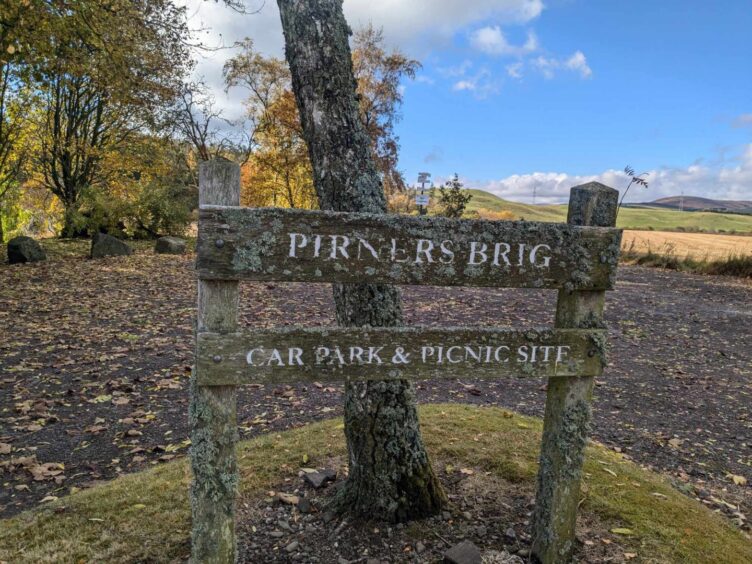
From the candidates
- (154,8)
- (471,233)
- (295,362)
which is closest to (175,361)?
(295,362)

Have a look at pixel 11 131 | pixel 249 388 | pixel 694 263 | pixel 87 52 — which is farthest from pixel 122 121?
pixel 694 263

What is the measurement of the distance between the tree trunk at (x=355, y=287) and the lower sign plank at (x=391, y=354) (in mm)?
780

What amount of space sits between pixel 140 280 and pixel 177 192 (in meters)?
12.7

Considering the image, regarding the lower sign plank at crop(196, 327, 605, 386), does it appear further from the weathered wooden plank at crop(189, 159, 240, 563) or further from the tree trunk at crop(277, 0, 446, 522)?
the tree trunk at crop(277, 0, 446, 522)


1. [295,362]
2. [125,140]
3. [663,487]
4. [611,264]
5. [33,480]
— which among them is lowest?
[33,480]

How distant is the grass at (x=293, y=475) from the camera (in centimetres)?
318

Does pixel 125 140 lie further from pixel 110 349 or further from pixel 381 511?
pixel 381 511

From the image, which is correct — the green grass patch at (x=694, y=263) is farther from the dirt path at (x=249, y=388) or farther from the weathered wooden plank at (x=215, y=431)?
the weathered wooden plank at (x=215, y=431)

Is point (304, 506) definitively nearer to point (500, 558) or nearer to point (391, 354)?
point (500, 558)

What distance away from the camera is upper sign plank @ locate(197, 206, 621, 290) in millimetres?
2328

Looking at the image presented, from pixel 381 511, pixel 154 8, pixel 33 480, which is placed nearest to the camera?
pixel 381 511

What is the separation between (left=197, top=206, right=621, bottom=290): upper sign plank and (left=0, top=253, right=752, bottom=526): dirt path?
336 cm

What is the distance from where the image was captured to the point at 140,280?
13.9 m

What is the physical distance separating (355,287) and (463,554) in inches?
69.3
